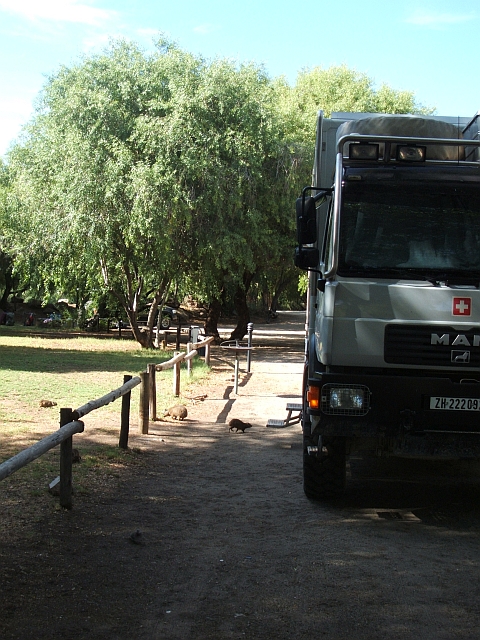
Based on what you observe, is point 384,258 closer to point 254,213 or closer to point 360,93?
point 254,213

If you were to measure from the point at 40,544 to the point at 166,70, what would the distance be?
65.6 ft

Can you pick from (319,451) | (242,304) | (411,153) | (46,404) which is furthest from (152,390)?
(242,304)

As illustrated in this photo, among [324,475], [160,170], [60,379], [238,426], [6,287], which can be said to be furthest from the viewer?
[6,287]

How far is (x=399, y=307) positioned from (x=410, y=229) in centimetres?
71

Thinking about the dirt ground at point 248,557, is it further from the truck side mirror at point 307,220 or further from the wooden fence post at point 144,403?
the truck side mirror at point 307,220

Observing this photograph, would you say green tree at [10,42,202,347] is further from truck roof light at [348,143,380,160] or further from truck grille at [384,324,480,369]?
truck grille at [384,324,480,369]

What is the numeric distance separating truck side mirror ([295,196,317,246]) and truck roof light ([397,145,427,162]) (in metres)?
0.89

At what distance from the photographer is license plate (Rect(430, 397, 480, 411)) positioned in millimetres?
6328

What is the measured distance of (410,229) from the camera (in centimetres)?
657

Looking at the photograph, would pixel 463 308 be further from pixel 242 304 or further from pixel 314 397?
pixel 242 304

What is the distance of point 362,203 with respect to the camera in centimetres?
665

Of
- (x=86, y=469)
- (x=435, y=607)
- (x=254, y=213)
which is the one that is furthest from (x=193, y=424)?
(x=254, y=213)

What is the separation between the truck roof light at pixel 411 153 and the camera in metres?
6.89

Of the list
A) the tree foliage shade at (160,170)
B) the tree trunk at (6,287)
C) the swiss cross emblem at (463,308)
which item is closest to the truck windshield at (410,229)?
the swiss cross emblem at (463,308)
